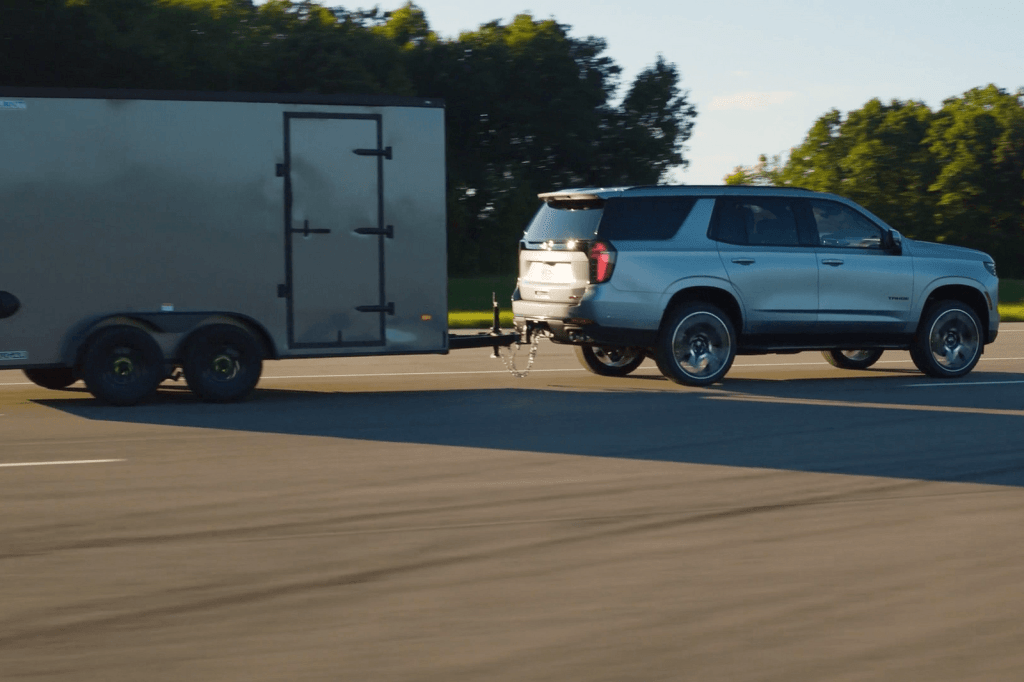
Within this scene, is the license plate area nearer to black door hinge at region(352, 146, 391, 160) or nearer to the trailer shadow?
the trailer shadow

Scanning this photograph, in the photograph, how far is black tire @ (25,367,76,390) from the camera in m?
13.6

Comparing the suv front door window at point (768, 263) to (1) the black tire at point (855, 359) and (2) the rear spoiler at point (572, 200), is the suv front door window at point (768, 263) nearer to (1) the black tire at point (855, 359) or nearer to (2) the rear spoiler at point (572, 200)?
(2) the rear spoiler at point (572, 200)

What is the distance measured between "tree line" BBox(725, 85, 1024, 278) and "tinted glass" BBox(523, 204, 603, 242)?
69341 mm

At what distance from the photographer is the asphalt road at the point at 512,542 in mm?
4945

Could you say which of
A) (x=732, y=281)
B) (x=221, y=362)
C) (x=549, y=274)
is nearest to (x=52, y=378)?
(x=221, y=362)

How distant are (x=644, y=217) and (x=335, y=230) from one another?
10.3 ft

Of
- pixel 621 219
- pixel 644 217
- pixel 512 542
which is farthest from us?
pixel 644 217

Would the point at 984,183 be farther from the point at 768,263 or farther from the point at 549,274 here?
the point at 549,274

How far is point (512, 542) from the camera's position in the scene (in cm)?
681

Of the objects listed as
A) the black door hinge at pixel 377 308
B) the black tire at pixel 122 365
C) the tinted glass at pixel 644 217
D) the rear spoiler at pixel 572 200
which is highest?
the rear spoiler at pixel 572 200

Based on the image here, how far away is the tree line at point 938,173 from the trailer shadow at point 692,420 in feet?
230

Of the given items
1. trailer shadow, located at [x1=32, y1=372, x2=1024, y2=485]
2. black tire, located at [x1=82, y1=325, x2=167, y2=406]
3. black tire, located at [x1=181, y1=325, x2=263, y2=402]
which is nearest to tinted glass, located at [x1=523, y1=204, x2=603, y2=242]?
trailer shadow, located at [x1=32, y1=372, x2=1024, y2=485]

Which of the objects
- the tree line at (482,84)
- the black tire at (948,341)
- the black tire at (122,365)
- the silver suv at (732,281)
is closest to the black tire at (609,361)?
the silver suv at (732,281)

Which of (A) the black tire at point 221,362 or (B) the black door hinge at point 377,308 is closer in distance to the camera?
(A) the black tire at point 221,362
